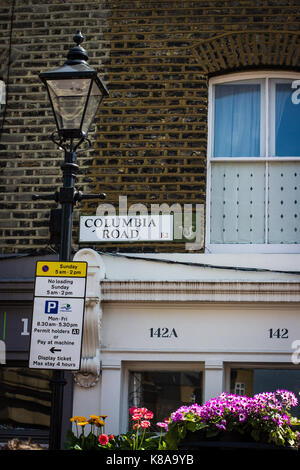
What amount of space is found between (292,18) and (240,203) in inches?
88.2

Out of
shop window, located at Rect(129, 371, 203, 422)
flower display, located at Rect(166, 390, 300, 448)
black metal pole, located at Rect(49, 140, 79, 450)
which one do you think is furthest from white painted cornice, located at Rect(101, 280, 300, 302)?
black metal pole, located at Rect(49, 140, 79, 450)

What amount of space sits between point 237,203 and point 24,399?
326 cm

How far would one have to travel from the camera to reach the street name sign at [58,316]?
6.81 meters

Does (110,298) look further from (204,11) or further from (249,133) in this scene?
(204,11)

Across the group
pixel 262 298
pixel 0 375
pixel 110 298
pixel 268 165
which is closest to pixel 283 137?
pixel 268 165

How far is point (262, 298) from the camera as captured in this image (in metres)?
9.06

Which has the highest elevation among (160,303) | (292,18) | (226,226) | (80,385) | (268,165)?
(292,18)

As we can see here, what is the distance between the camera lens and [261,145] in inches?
389

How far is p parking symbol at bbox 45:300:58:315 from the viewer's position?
6914mm

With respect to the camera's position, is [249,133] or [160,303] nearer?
[160,303]

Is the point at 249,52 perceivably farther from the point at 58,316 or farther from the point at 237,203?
the point at 58,316

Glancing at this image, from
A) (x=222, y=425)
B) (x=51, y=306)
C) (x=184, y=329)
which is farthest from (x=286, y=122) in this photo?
(x=51, y=306)

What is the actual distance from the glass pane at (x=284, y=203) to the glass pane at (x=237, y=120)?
364 mm

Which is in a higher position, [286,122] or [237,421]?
[286,122]
